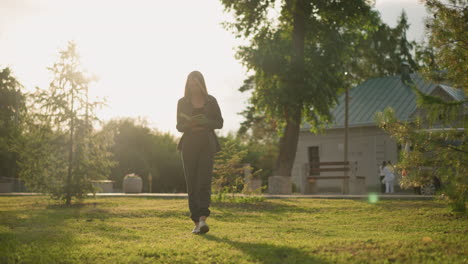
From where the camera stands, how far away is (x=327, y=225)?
26.5ft

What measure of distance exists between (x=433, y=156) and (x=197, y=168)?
3181 mm

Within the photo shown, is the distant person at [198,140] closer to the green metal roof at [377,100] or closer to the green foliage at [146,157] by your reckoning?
the green metal roof at [377,100]

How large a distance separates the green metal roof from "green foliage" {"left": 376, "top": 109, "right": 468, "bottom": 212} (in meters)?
23.9

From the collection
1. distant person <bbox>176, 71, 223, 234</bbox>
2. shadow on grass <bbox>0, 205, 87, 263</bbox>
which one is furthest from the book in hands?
shadow on grass <bbox>0, 205, 87, 263</bbox>

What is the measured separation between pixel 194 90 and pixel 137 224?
2.78 m

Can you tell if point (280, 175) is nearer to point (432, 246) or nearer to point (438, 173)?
point (438, 173)

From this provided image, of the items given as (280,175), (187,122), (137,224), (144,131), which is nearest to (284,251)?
(187,122)

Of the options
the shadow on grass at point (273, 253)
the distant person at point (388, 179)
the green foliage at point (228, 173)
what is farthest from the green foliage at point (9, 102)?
the shadow on grass at point (273, 253)

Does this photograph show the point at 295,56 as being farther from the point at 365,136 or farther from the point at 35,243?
the point at 35,243

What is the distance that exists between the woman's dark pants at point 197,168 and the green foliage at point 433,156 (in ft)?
8.35

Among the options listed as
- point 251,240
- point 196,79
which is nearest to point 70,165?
point 196,79

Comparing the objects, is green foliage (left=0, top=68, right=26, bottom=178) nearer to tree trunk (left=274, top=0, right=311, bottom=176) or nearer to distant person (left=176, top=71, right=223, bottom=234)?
tree trunk (left=274, top=0, right=311, bottom=176)

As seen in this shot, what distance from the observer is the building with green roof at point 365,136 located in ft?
103

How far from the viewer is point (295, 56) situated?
21.6 metres
